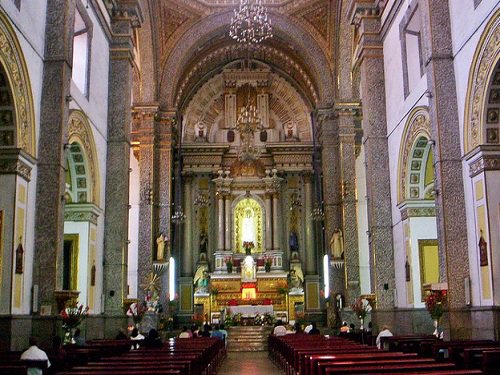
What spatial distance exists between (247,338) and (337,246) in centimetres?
489

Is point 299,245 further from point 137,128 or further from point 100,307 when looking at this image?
point 100,307

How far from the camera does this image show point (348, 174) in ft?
77.8

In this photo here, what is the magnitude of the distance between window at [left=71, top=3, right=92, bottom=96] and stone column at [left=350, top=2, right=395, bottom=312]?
7293mm

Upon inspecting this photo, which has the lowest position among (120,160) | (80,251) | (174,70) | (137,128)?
(80,251)

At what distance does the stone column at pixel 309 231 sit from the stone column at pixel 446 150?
60.2 feet

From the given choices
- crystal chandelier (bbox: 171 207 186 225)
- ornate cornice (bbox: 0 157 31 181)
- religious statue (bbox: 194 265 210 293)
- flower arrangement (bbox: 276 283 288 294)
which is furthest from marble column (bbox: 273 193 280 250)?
ornate cornice (bbox: 0 157 31 181)

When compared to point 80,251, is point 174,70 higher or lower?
higher

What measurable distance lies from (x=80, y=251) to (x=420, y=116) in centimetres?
859

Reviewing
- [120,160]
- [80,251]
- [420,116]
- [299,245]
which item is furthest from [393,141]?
[299,245]

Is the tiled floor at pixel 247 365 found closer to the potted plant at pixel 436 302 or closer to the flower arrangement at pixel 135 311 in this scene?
the flower arrangement at pixel 135 311

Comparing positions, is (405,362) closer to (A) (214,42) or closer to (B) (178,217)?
(B) (178,217)

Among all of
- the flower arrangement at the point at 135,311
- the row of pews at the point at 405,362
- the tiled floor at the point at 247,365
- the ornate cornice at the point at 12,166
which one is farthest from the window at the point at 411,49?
the ornate cornice at the point at 12,166

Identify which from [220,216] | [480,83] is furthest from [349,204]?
[480,83]

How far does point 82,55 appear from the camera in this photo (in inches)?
617
